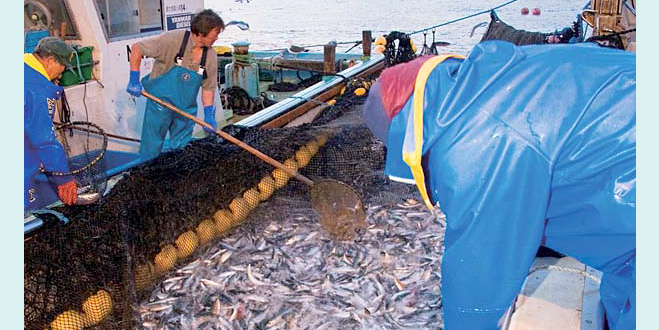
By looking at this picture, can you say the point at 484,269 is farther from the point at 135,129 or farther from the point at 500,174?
the point at 135,129

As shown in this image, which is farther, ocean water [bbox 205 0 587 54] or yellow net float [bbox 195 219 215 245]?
ocean water [bbox 205 0 587 54]

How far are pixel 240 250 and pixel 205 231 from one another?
0.38 metres

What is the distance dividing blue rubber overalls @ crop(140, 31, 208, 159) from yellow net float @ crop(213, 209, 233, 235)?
110cm

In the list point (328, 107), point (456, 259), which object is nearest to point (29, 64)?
point (456, 259)

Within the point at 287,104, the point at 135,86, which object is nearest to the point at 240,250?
the point at 135,86

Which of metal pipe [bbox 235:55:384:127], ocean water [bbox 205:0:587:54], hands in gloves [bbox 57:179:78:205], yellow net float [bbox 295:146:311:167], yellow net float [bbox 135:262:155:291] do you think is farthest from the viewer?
ocean water [bbox 205:0:587:54]

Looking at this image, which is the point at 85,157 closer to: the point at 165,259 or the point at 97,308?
the point at 165,259

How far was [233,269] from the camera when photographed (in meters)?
5.23

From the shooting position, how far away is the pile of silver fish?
454cm

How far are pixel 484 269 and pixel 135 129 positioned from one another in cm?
624

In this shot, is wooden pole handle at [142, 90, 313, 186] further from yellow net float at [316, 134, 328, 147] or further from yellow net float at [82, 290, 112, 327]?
yellow net float at [82, 290, 112, 327]

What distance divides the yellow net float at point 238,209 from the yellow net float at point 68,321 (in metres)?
1.94

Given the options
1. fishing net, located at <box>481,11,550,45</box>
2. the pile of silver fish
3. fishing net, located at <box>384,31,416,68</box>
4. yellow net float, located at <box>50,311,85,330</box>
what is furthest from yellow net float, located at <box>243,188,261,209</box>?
fishing net, located at <box>481,11,550,45</box>

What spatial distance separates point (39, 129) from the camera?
4.08 meters
